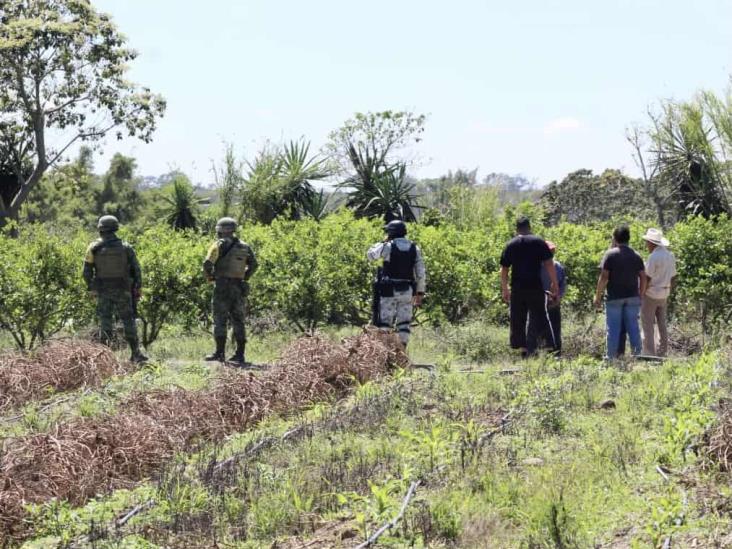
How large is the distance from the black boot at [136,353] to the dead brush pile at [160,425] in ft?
9.06

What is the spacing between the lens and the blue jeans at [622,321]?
34.8 feet

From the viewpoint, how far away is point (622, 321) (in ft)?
35.3

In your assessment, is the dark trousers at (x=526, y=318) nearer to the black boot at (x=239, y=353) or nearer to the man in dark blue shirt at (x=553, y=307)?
the man in dark blue shirt at (x=553, y=307)

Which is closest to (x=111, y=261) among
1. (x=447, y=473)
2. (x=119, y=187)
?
(x=447, y=473)

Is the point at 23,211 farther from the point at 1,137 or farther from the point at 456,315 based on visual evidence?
the point at 456,315

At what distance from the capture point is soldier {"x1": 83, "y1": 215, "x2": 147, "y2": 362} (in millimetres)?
11438

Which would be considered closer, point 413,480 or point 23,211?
point 413,480

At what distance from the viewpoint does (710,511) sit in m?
5.11

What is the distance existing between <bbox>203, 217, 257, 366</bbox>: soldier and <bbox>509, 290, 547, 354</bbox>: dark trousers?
3058 mm

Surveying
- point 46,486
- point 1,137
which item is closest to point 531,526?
point 46,486

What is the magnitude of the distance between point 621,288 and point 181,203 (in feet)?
75.9

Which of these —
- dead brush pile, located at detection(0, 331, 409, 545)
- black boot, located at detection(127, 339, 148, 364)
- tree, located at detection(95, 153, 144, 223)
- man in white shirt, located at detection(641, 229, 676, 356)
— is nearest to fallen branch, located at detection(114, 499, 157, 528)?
dead brush pile, located at detection(0, 331, 409, 545)

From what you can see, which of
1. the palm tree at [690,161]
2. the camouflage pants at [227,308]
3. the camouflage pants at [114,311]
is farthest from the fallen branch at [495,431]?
the palm tree at [690,161]

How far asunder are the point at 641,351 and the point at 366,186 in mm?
20790
